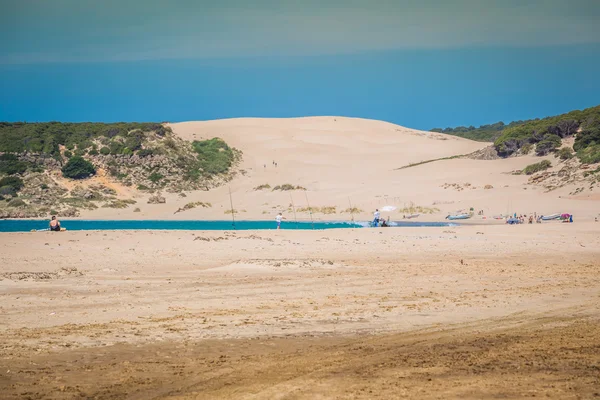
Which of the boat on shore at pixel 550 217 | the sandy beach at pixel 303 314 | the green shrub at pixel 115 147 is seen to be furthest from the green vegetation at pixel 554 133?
the green shrub at pixel 115 147

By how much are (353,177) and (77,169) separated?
26576 mm

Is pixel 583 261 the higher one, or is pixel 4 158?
pixel 4 158

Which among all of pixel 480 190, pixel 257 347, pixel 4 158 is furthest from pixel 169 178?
pixel 257 347

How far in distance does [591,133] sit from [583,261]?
140ft

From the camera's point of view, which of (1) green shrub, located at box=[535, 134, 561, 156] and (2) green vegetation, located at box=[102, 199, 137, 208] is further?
(1) green shrub, located at box=[535, 134, 561, 156]

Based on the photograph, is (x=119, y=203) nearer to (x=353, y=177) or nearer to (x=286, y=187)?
(x=286, y=187)

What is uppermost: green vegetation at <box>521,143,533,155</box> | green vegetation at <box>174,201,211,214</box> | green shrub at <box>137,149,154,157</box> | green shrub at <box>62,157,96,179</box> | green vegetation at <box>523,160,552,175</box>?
green shrub at <box>137,149,154,157</box>

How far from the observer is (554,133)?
66.1 m

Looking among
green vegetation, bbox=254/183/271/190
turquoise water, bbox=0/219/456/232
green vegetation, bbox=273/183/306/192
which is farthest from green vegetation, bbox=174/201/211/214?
turquoise water, bbox=0/219/456/232

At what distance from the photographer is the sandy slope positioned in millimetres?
48500

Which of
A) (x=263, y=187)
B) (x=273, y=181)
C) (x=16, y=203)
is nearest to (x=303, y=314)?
(x=16, y=203)

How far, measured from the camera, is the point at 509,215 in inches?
1693

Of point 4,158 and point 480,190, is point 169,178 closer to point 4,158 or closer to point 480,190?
point 4,158

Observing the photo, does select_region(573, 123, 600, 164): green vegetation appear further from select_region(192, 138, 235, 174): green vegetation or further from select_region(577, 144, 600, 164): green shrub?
select_region(192, 138, 235, 174): green vegetation
